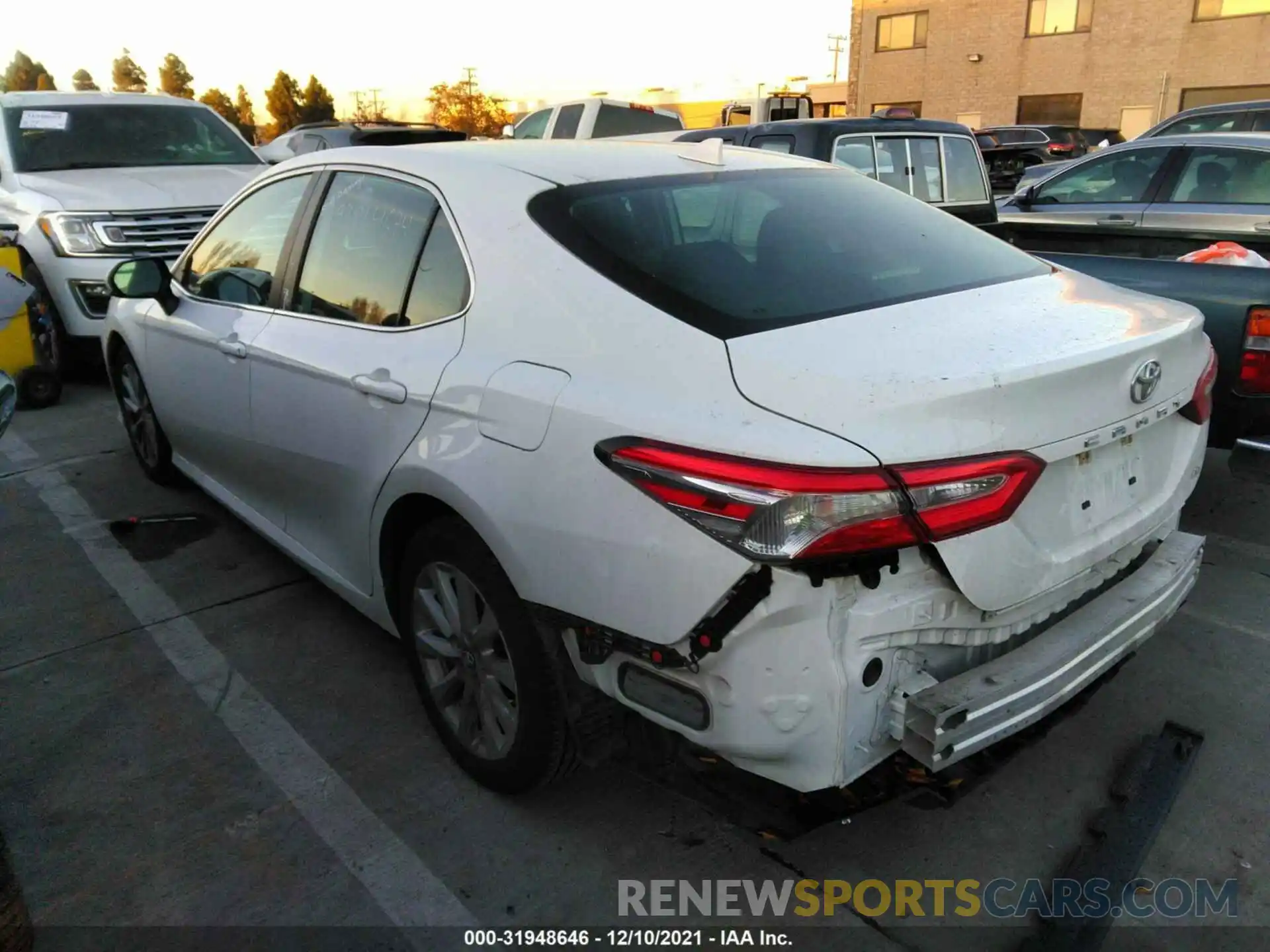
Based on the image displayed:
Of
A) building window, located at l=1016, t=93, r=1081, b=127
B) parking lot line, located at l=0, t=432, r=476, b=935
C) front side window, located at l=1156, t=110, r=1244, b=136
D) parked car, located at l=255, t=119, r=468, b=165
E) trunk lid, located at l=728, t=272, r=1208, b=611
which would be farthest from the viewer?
building window, located at l=1016, t=93, r=1081, b=127

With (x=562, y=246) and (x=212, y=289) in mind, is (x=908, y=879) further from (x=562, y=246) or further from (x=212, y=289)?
(x=212, y=289)

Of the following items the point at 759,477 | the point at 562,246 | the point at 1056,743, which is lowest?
the point at 1056,743

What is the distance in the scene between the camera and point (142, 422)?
198 inches

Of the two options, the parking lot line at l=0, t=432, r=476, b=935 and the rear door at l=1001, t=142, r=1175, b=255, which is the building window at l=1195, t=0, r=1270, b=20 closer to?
the rear door at l=1001, t=142, r=1175, b=255

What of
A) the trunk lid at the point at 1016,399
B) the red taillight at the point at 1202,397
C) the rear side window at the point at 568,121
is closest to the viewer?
the trunk lid at the point at 1016,399

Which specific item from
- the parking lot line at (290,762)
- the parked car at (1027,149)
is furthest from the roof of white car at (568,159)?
the parked car at (1027,149)

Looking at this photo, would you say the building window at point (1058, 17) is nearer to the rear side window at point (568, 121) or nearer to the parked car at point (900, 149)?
the rear side window at point (568, 121)

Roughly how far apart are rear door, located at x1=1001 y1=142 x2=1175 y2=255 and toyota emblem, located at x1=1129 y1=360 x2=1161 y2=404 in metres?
3.73

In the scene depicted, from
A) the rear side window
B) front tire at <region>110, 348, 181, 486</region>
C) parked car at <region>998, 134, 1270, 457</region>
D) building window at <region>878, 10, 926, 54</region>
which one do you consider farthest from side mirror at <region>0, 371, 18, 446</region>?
building window at <region>878, 10, 926, 54</region>

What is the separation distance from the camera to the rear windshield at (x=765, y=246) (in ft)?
7.72

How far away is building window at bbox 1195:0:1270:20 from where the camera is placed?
27469mm

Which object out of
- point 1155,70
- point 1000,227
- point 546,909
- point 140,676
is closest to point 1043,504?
point 546,909

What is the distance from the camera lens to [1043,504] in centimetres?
212

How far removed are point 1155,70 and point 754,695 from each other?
34.0 m
